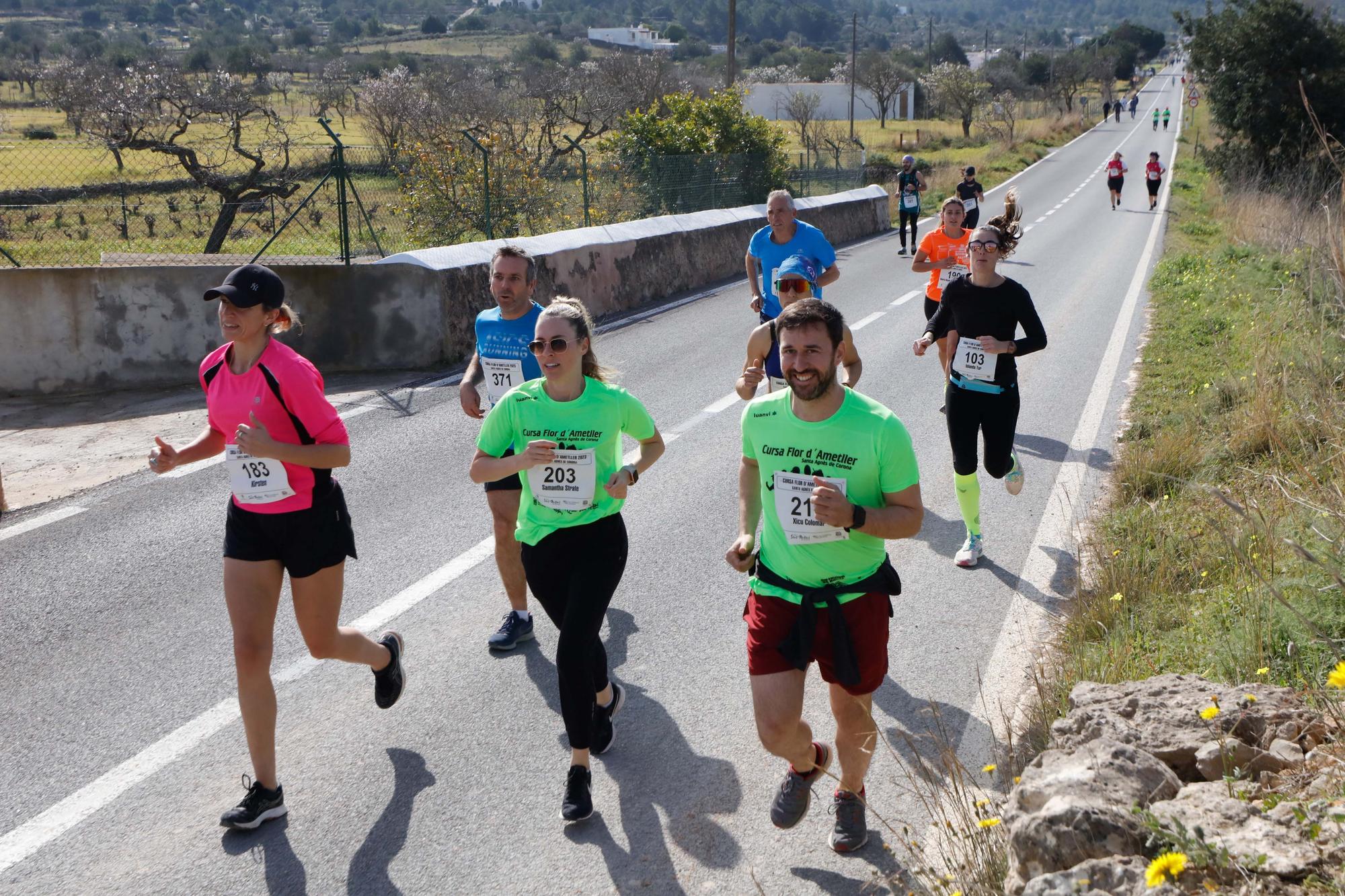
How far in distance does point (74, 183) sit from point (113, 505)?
21.9 meters

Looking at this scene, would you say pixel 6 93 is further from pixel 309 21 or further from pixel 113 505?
pixel 309 21

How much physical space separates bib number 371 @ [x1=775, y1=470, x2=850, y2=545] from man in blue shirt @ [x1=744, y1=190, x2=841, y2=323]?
4.28 metres

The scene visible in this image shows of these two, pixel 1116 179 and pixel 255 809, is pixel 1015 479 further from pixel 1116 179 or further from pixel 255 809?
pixel 1116 179

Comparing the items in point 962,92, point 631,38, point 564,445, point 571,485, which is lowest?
point 571,485

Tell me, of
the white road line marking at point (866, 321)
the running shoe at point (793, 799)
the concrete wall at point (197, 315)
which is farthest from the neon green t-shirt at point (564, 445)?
the white road line marking at point (866, 321)

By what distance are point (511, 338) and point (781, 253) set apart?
3077mm

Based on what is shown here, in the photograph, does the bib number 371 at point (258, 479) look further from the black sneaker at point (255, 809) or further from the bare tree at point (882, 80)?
the bare tree at point (882, 80)

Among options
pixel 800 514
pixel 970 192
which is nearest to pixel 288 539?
pixel 800 514

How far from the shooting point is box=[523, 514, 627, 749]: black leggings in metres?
4.31

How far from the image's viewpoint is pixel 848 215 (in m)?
26.5

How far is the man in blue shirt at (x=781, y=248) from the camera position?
819 centimetres

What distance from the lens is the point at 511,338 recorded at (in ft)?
19.0

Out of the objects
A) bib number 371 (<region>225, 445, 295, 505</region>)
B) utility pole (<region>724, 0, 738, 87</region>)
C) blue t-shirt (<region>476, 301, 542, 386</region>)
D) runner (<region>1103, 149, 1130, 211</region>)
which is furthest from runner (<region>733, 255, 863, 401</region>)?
utility pole (<region>724, 0, 738, 87</region>)

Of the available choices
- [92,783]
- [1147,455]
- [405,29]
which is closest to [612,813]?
[92,783]
